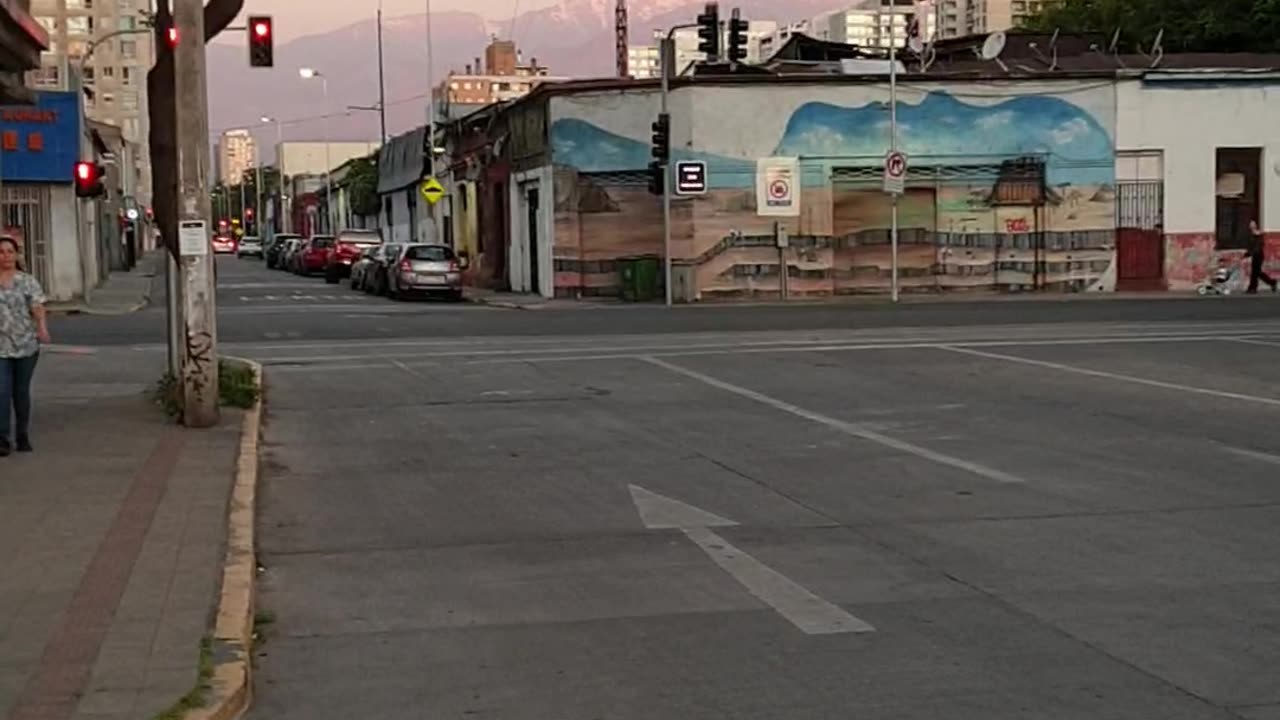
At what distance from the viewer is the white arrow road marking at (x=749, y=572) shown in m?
7.59

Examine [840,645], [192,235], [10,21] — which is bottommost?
[840,645]

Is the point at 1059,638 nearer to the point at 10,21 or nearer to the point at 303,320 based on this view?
the point at 10,21

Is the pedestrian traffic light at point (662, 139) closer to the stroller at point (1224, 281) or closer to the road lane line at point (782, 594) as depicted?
the stroller at point (1224, 281)

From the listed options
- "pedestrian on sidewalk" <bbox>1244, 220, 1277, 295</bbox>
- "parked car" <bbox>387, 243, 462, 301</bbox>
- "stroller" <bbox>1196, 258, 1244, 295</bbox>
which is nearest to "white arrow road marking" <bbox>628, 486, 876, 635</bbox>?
"pedestrian on sidewalk" <bbox>1244, 220, 1277, 295</bbox>

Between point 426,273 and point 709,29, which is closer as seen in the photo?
point 709,29

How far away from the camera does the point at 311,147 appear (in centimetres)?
16275

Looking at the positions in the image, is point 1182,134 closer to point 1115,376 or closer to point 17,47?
point 1115,376

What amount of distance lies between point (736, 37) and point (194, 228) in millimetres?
26489

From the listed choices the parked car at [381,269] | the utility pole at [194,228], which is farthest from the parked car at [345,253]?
the utility pole at [194,228]

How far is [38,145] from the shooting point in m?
39.1

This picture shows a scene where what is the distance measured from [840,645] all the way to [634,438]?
718 cm

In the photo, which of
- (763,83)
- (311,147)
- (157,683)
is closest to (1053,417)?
(157,683)

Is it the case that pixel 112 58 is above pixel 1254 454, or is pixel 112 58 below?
Result: above

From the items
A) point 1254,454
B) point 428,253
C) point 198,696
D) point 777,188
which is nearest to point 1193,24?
point 777,188
